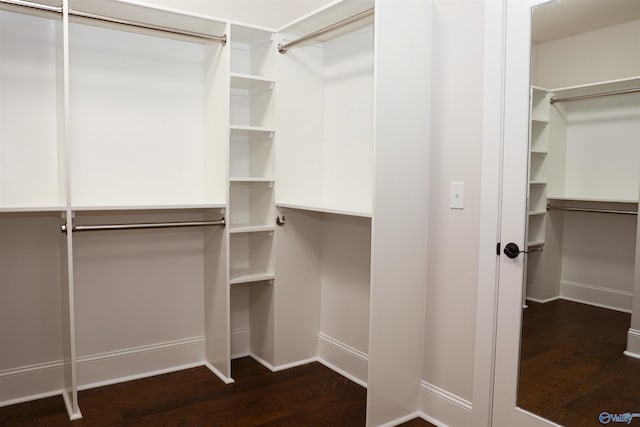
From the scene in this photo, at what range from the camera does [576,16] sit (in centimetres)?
203

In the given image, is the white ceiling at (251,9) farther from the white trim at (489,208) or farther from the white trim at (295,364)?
the white trim at (295,364)

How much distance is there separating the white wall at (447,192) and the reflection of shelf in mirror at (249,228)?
1071mm

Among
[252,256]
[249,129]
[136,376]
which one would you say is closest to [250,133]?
[249,129]

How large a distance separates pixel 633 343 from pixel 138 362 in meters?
2.70

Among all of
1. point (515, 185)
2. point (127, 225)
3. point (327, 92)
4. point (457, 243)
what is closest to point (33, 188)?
point (127, 225)

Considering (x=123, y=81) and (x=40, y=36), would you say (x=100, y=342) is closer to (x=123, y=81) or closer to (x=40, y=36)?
(x=123, y=81)

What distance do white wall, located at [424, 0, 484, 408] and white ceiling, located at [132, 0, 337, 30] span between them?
41.7 inches

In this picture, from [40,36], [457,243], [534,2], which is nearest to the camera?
[534,2]

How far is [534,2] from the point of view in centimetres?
214

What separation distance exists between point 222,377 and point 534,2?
105 inches

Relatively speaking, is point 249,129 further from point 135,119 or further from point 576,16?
point 576,16

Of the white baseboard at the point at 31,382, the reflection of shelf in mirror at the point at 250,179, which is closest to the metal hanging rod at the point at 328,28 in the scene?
the reflection of shelf in mirror at the point at 250,179

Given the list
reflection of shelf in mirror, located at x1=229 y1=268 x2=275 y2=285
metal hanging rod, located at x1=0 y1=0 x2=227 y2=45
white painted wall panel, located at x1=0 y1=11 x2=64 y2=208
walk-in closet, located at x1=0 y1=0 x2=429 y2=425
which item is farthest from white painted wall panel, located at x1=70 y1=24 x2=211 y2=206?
reflection of shelf in mirror, located at x1=229 y1=268 x2=275 y2=285

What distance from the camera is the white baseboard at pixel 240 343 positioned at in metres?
3.51
